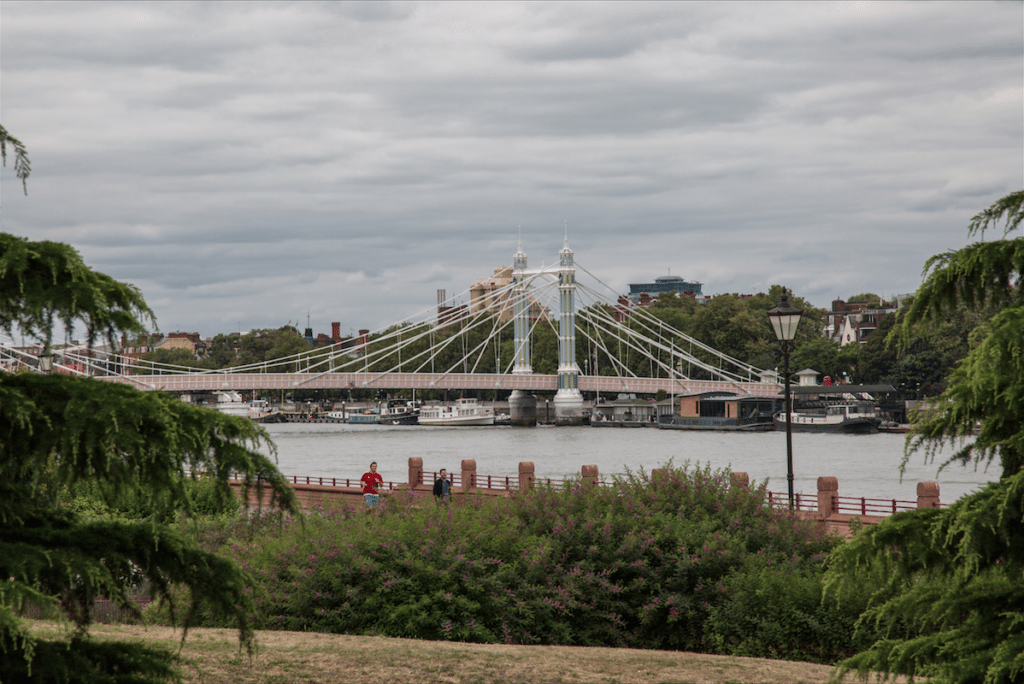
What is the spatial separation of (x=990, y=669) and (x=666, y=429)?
80.7 m

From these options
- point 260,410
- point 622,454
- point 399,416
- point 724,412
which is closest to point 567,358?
point 724,412

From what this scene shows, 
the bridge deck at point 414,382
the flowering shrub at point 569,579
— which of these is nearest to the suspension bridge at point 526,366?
the bridge deck at point 414,382

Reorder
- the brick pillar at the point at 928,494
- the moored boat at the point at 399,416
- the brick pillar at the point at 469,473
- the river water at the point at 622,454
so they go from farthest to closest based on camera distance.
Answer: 1. the moored boat at the point at 399,416
2. the river water at the point at 622,454
3. the brick pillar at the point at 469,473
4. the brick pillar at the point at 928,494

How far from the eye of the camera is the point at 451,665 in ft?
30.9

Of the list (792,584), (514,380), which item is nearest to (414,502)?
(792,584)

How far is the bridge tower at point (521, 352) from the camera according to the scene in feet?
306

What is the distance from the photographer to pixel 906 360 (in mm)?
80062

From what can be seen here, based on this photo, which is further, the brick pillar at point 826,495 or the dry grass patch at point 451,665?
the brick pillar at point 826,495

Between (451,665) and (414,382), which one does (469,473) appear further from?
(414,382)

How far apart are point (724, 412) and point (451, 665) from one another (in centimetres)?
7413

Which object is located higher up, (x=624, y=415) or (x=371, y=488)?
(x=371, y=488)

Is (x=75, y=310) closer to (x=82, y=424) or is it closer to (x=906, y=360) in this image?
(x=82, y=424)

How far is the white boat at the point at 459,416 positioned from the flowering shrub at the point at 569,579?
3318 inches

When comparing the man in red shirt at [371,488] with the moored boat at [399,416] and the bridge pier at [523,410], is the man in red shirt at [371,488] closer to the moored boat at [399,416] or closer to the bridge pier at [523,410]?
the bridge pier at [523,410]
